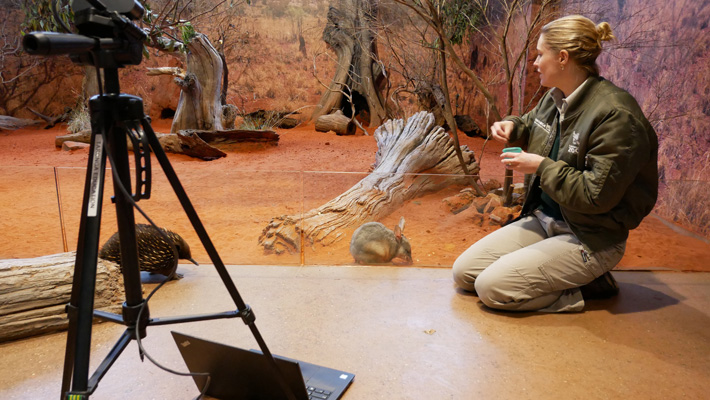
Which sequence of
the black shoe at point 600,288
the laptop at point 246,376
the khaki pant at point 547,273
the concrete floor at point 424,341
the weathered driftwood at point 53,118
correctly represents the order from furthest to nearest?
1. the weathered driftwood at point 53,118
2. the black shoe at point 600,288
3. the khaki pant at point 547,273
4. the concrete floor at point 424,341
5. the laptop at point 246,376

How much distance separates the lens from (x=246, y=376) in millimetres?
1678

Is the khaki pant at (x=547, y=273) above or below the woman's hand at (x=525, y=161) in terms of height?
below

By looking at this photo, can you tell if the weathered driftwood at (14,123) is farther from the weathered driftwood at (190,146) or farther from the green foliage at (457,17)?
the green foliage at (457,17)

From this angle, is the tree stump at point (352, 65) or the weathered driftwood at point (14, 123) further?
the tree stump at point (352, 65)

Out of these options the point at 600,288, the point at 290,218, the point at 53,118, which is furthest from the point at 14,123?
the point at 600,288

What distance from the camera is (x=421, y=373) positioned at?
1.91 metres

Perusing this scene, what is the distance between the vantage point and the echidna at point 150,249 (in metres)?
2.64

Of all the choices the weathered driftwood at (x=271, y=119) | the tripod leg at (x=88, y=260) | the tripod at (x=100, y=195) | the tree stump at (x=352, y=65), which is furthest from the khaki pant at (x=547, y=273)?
the weathered driftwood at (x=271, y=119)

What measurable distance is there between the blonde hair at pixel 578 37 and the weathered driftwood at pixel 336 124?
A: 6.14 m

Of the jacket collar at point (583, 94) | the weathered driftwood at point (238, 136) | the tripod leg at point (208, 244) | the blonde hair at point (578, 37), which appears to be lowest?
the weathered driftwood at point (238, 136)

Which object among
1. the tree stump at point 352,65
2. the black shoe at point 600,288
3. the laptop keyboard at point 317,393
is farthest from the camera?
the tree stump at point 352,65

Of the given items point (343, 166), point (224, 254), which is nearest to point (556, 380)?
point (224, 254)

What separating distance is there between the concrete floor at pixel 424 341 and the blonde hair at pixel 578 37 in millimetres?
1216

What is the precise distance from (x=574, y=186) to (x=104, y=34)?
182cm
